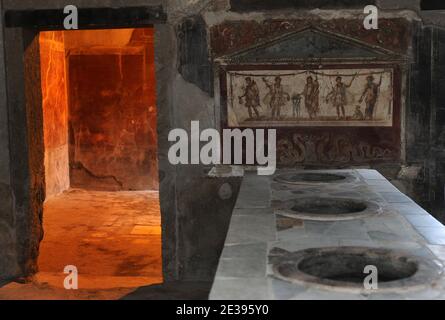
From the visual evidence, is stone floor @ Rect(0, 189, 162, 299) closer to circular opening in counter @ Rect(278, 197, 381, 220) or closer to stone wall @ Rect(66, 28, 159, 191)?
stone wall @ Rect(66, 28, 159, 191)

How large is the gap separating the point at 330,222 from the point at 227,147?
230 centimetres

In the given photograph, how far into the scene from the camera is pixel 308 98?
18.1 ft

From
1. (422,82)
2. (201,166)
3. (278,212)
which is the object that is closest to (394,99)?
(422,82)

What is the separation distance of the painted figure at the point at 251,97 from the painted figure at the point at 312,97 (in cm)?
41

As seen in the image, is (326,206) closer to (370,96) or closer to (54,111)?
(370,96)

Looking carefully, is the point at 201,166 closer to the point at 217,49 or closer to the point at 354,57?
the point at 217,49

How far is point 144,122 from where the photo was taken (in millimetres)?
10336

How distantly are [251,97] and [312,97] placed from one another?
21.3 inches

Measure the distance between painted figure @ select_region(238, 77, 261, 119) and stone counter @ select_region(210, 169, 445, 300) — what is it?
3.83ft

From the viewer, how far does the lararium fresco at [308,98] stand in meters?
5.46

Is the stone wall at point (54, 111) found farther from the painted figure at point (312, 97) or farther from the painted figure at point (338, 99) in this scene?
the painted figure at point (338, 99)

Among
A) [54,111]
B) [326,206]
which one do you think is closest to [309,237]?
[326,206]

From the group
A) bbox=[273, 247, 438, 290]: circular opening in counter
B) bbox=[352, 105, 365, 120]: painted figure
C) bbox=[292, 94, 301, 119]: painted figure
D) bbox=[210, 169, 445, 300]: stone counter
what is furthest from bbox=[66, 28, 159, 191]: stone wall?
bbox=[273, 247, 438, 290]: circular opening in counter
